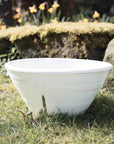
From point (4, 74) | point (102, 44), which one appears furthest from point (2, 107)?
point (102, 44)

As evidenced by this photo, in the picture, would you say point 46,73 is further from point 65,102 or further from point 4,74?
point 4,74

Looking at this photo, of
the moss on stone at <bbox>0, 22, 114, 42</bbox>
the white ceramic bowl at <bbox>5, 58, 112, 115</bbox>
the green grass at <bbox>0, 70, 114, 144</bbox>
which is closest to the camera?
the green grass at <bbox>0, 70, 114, 144</bbox>

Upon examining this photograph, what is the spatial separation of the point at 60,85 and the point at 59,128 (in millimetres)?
357

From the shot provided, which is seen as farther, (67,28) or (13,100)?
(67,28)

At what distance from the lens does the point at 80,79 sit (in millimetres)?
1937

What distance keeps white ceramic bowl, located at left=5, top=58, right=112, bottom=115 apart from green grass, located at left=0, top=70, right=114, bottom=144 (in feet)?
0.38

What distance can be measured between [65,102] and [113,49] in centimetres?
120

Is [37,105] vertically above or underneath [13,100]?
above

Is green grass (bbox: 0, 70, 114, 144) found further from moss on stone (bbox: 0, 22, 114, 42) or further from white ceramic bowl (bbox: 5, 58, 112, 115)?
moss on stone (bbox: 0, 22, 114, 42)

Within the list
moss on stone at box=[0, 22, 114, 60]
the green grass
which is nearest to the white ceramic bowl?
the green grass

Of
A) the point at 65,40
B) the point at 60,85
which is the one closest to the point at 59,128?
the point at 60,85

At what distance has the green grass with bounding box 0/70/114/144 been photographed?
1.79m

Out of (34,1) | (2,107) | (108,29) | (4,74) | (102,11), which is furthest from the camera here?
(102,11)

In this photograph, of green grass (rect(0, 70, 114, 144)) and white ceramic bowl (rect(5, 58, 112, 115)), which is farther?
white ceramic bowl (rect(5, 58, 112, 115))
